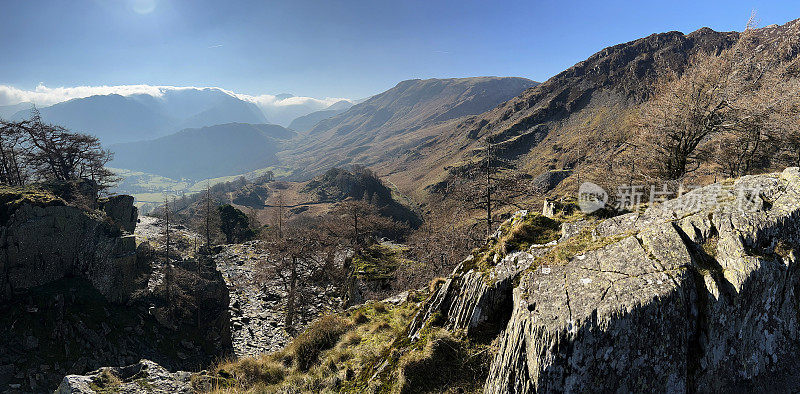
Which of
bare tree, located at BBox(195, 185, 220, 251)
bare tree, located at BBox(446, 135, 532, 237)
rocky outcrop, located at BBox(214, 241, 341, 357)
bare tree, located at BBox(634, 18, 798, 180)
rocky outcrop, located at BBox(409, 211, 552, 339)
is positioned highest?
bare tree, located at BBox(634, 18, 798, 180)

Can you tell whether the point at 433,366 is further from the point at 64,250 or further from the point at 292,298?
the point at 64,250

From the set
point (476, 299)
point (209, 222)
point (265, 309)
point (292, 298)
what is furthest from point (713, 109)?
point (209, 222)

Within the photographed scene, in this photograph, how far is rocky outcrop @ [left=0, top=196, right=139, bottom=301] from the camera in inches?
924

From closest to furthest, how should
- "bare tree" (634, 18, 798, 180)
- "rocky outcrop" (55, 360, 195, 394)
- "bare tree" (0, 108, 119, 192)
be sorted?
"rocky outcrop" (55, 360, 195, 394) → "bare tree" (634, 18, 798, 180) → "bare tree" (0, 108, 119, 192)

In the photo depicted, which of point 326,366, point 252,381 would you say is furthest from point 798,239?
point 252,381

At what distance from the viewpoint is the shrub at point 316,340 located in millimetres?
11014

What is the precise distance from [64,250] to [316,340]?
29.3 metres

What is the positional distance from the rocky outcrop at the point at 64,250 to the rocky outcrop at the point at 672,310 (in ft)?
113

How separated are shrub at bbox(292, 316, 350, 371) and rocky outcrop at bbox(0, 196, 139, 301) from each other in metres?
25.7

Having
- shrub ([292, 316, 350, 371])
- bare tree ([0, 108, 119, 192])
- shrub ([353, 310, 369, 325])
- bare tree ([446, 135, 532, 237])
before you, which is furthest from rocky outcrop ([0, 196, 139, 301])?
bare tree ([446, 135, 532, 237])

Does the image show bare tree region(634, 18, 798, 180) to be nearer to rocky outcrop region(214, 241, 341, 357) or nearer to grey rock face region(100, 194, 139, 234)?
rocky outcrop region(214, 241, 341, 357)

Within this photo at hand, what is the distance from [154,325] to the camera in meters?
26.7

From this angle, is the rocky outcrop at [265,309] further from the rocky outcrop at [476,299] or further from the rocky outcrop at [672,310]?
the rocky outcrop at [672,310]

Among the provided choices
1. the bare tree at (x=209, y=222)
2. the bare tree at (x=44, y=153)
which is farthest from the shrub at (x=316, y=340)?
the bare tree at (x=209, y=222)
